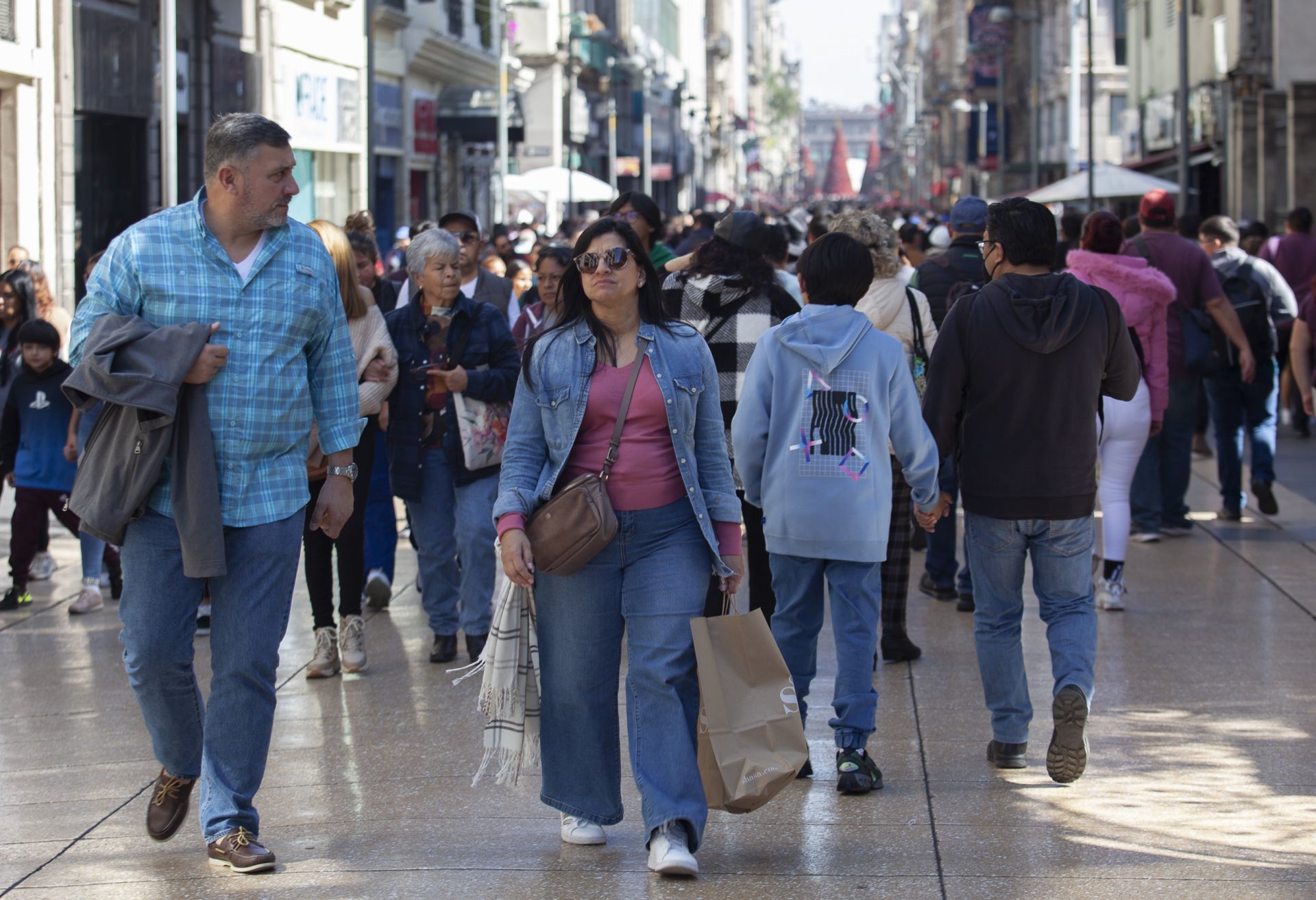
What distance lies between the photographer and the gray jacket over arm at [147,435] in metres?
4.53

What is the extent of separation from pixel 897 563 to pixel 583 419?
Answer: 292cm

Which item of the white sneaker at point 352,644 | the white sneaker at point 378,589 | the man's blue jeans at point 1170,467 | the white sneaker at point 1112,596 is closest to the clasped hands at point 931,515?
the white sneaker at point 352,644

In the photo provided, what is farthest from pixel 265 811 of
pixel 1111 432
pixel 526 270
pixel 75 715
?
pixel 526 270

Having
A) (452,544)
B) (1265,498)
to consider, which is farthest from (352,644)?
(1265,498)

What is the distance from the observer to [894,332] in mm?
7820

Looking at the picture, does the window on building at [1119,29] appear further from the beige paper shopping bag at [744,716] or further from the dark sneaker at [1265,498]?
the beige paper shopping bag at [744,716]

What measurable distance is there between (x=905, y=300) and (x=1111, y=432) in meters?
1.41

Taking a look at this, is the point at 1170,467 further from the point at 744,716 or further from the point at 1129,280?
the point at 744,716

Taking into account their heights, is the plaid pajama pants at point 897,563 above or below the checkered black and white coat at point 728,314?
below

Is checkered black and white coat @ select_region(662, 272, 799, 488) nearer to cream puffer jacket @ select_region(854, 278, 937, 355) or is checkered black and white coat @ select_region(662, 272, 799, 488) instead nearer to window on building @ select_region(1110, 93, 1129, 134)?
cream puffer jacket @ select_region(854, 278, 937, 355)

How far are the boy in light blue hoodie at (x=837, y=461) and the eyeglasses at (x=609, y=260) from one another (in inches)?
35.0

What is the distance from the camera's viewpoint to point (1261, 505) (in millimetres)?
11344

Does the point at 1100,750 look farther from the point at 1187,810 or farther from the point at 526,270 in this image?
the point at 526,270

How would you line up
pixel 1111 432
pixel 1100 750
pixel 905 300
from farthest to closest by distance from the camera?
pixel 1111 432
pixel 905 300
pixel 1100 750
